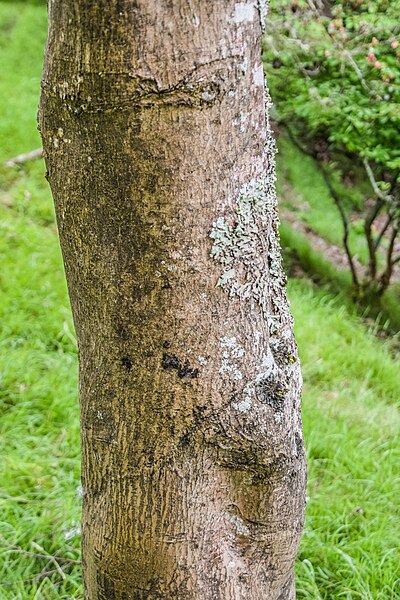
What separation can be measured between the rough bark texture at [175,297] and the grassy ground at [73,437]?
0.85 meters

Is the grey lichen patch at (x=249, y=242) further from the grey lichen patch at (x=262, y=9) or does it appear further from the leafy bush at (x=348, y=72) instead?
the leafy bush at (x=348, y=72)

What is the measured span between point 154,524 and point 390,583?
1.22 m

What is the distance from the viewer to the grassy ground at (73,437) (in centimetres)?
200

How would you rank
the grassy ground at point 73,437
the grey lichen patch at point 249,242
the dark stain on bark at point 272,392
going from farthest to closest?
the grassy ground at point 73,437, the dark stain on bark at point 272,392, the grey lichen patch at point 249,242

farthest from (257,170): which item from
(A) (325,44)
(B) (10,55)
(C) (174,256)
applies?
(B) (10,55)

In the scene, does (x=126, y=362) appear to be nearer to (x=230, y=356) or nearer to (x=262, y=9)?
(x=230, y=356)

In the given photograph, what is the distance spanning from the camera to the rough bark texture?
0.85 m

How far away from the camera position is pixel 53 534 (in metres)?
2.07

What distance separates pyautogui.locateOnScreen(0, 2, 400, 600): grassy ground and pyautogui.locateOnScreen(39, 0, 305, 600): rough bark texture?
852 millimetres

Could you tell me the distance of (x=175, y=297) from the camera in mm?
966

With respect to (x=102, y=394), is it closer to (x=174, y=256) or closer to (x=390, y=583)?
(x=174, y=256)

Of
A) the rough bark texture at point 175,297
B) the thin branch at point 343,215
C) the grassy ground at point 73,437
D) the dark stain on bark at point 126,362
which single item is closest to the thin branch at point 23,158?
the grassy ground at point 73,437

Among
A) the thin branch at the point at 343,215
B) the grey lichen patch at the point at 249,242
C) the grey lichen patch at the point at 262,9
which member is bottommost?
the thin branch at the point at 343,215

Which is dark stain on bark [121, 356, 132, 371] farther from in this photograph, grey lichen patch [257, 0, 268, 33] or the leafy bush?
the leafy bush
